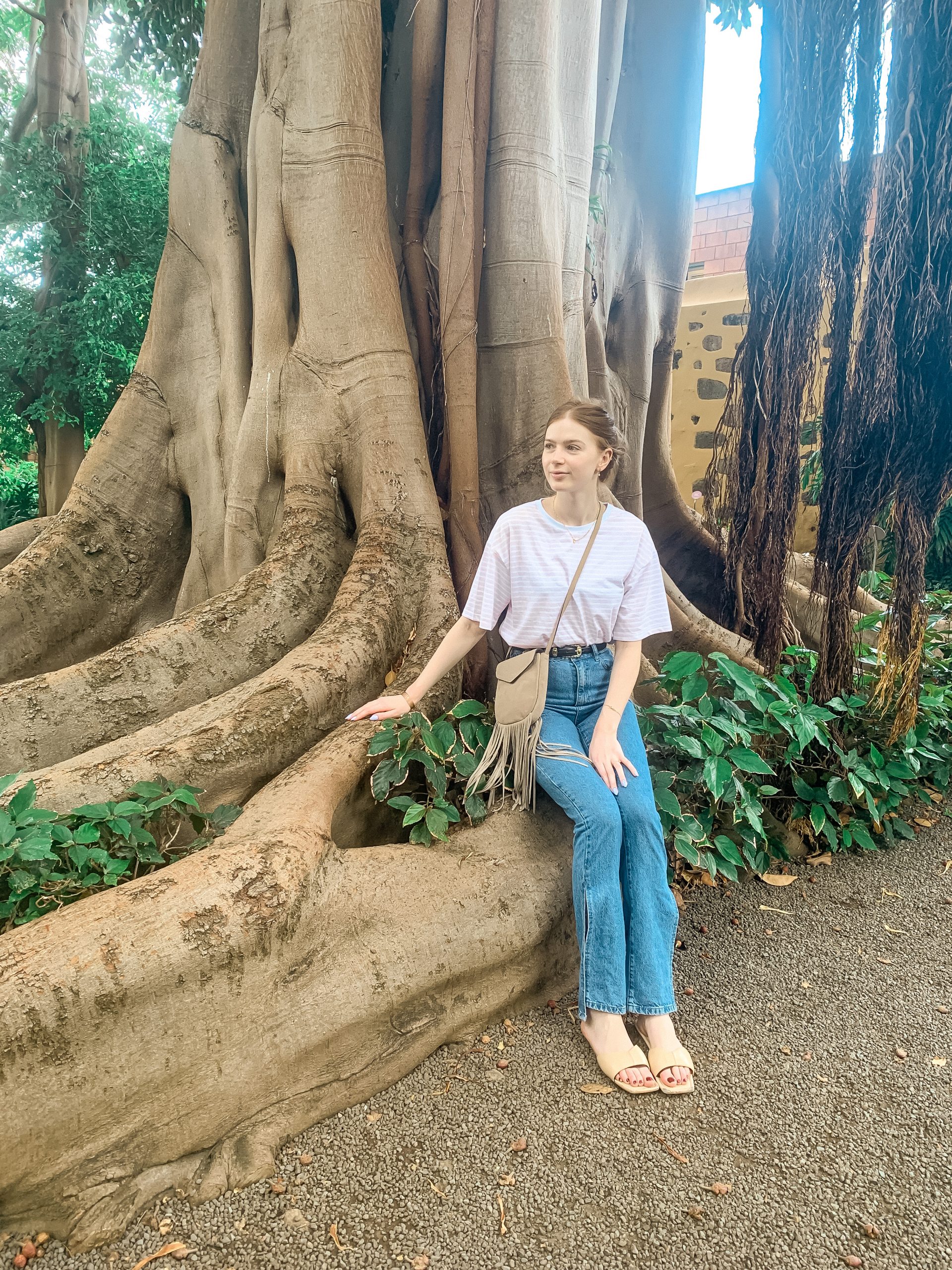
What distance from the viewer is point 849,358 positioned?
2.86 m

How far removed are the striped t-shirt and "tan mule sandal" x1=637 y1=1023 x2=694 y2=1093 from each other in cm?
93

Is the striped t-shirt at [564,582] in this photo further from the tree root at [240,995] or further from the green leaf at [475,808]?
the tree root at [240,995]

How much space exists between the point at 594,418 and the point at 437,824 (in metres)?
1.02

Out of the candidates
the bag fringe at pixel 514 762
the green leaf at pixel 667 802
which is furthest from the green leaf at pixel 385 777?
the green leaf at pixel 667 802

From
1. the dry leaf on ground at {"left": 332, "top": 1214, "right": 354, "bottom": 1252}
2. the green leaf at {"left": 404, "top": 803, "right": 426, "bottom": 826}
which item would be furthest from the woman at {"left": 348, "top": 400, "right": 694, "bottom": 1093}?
the dry leaf on ground at {"left": 332, "top": 1214, "right": 354, "bottom": 1252}

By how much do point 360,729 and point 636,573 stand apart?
2.67 ft

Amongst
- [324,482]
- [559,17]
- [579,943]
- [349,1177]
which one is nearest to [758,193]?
[559,17]

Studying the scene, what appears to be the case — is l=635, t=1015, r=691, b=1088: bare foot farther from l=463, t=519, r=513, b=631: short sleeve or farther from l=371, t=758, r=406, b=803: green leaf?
l=463, t=519, r=513, b=631: short sleeve

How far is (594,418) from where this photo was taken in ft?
6.54

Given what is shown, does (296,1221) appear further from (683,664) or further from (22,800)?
(683,664)

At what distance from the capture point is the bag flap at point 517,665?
204cm

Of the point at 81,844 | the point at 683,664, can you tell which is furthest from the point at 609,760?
the point at 81,844

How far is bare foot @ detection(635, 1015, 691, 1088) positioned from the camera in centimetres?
178

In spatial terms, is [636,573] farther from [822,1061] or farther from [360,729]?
[822,1061]
